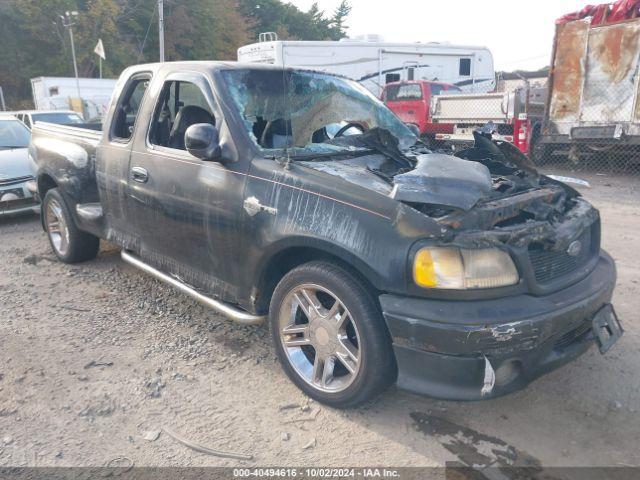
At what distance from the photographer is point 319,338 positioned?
2953 millimetres

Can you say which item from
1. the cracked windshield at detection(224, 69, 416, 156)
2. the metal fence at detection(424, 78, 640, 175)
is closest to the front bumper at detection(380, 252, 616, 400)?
the cracked windshield at detection(224, 69, 416, 156)

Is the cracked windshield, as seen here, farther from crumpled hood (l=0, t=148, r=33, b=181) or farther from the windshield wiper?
crumpled hood (l=0, t=148, r=33, b=181)

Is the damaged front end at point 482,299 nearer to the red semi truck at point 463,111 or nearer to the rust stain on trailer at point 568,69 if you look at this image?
the red semi truck at point 463,111

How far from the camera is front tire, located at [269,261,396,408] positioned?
2.65m

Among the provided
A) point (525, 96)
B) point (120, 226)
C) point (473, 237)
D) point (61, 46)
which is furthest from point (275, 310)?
point (61, 46)

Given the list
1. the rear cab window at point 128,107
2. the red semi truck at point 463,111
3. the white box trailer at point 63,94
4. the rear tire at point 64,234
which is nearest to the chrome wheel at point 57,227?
the rear tire at point 64,234

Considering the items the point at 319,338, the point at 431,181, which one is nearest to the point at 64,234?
the point at 319,338

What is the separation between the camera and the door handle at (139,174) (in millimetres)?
3842

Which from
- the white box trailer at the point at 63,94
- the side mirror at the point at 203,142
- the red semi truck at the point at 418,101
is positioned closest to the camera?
the side mirror at the point at 203,142

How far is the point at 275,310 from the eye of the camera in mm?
3100

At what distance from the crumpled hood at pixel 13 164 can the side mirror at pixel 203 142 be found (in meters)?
5.06

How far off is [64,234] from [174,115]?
87.1 inches

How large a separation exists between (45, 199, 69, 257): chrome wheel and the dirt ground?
4.07 ft

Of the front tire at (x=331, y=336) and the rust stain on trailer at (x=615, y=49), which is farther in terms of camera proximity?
the rust stain on trailer at (x=615, y=49)
